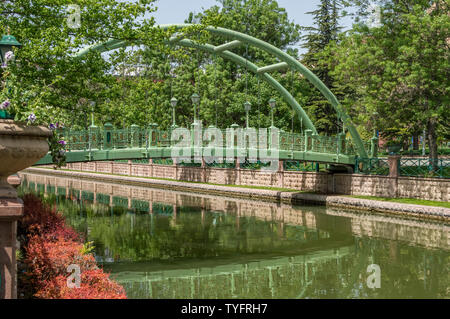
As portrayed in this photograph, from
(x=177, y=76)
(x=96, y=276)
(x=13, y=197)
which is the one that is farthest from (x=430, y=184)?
(x=177, y=76)

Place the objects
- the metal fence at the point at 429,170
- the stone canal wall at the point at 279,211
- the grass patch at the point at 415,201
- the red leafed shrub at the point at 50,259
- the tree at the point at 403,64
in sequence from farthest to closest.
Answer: the metal fence at the point at 429,170, the tree at the point at 403,64, the grass patch at the point at 415,201, the stone canal wall at the point at 279,211, the red leafed shrub at the point at 50,259

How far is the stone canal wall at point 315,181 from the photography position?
82.6ft

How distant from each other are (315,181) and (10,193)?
2794 centimetres

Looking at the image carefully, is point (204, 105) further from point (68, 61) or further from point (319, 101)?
point (68, 61)

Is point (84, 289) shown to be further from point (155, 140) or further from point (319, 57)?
point (319, 57)

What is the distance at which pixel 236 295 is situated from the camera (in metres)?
11.8

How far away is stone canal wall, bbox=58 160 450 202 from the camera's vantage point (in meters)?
25.2

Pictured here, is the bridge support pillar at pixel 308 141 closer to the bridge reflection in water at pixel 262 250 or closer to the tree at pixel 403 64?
the tree at pixel 403 64

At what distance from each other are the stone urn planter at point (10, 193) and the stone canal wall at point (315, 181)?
22.8 m

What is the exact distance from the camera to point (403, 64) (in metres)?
25.7

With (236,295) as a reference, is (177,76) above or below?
above

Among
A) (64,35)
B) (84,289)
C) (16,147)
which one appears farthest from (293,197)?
(16,147)

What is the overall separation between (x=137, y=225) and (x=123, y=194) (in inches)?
579

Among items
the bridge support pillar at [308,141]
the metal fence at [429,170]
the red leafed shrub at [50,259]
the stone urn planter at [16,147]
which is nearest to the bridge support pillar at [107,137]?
the bridge support pillar at [308,141]
